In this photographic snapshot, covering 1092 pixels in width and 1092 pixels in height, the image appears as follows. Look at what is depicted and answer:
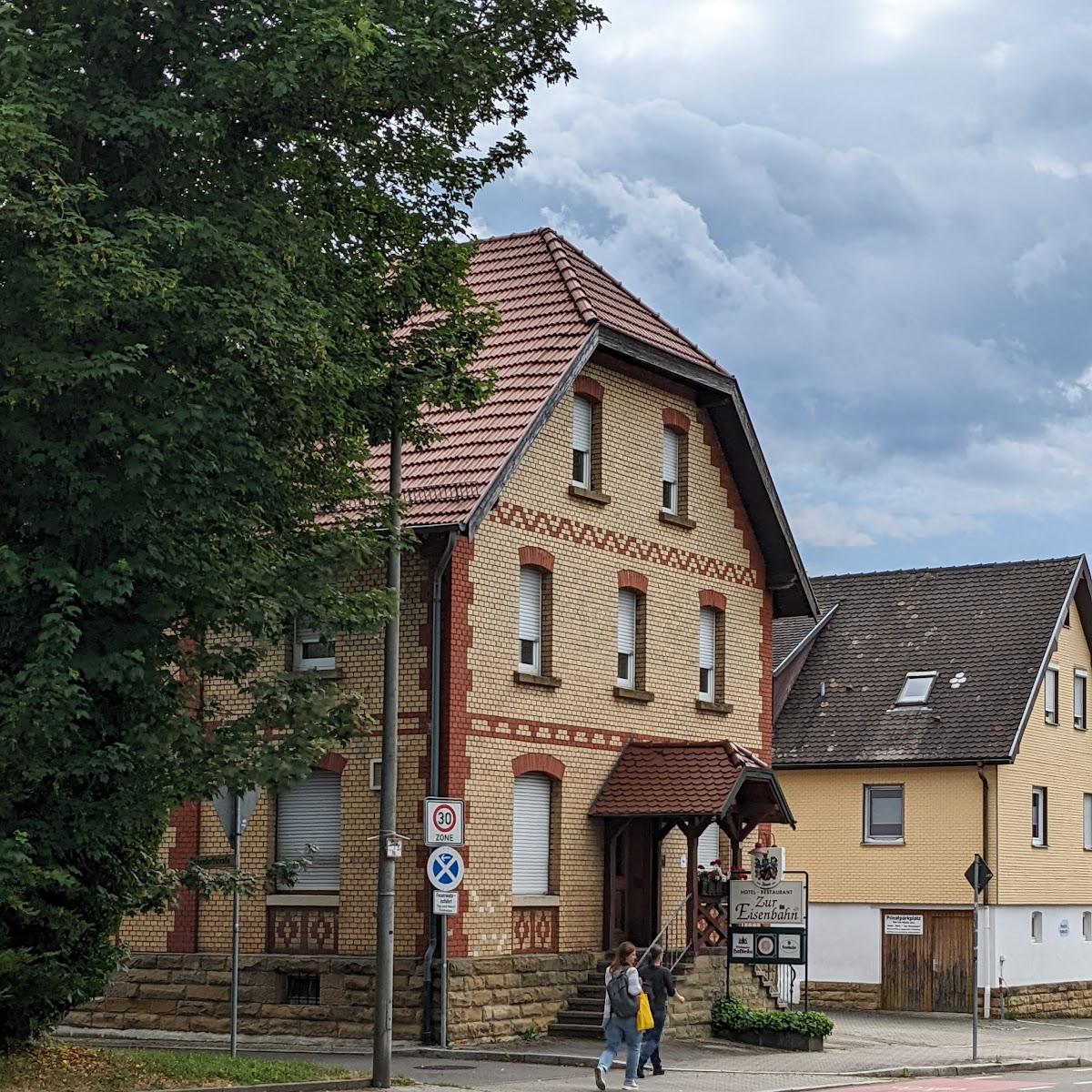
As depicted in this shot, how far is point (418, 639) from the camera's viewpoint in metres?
27.5

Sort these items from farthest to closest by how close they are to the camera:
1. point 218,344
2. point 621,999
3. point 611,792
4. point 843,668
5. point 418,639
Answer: point 843,668, point 611,792, point 418,639, point 621,999, point 218,344

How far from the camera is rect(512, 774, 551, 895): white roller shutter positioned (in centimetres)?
2861

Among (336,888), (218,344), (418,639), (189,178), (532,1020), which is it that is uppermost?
(189,178)

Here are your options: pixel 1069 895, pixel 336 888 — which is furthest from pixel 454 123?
pixel 1069 895

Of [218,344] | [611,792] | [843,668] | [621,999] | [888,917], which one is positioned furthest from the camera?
[843,668]

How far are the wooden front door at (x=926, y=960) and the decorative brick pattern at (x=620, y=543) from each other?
35.8 feet

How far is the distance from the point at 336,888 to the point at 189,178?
12.1 meters

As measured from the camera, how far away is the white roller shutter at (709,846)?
32.8m

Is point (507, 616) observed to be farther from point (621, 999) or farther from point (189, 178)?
point (189, 178)

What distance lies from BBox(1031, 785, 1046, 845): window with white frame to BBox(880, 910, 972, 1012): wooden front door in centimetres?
288

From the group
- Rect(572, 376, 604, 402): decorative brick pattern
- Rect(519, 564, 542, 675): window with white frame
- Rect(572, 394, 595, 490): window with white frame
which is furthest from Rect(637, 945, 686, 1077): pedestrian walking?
Rect(572, 376, 604, 402): decorative brick pattern

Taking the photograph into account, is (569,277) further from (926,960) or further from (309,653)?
(926,960)

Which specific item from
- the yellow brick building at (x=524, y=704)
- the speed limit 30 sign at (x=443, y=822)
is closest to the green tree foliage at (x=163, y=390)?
the speed limit 30 sign at (x=443, y=822)

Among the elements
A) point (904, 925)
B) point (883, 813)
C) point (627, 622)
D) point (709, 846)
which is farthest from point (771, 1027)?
point (883, 813)
